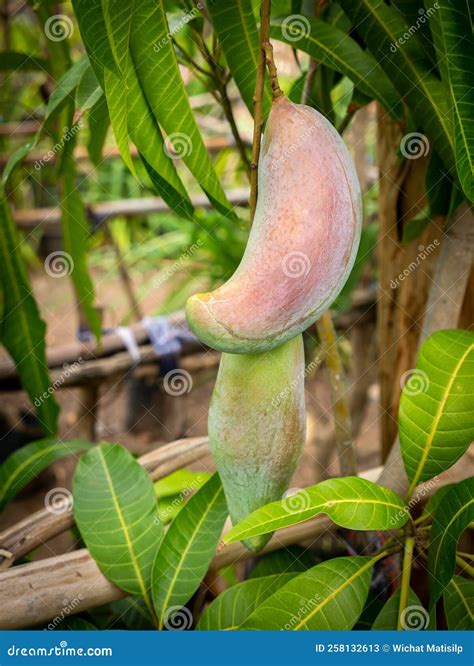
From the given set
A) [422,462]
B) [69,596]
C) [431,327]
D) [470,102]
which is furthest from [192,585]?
[470,102]

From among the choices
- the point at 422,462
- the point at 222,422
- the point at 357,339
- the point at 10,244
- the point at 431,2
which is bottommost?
the point at 357,339

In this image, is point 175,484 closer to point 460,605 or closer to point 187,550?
point 187,550

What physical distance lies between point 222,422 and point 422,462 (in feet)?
0.72

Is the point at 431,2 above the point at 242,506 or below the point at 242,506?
above

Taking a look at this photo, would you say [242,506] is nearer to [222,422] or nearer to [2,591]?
[222,422]

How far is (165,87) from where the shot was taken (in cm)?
57

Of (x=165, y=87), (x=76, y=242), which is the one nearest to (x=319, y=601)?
(x=165, y=87)

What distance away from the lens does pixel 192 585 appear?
0.71 meters

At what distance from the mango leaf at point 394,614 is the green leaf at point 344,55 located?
1.42 ft

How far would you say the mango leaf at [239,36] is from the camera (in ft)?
1.96

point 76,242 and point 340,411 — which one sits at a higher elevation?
point 76,242

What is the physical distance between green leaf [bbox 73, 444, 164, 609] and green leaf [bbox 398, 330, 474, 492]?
0.28 metres

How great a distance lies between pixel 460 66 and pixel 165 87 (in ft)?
0.71

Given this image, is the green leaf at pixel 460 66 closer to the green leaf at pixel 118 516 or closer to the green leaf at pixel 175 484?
the green leaf at pixel 118 516
